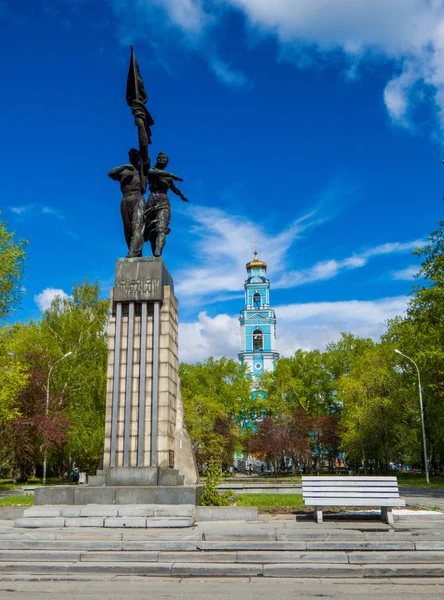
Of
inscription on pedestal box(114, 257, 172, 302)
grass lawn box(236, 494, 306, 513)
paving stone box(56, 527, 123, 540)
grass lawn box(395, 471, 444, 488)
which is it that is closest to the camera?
paving stone box(56, 527, 123, 540)

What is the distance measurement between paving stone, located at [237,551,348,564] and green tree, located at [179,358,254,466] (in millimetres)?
37227

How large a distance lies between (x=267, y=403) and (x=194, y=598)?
47869 mm

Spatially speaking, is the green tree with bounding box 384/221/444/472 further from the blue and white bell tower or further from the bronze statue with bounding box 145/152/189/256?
the blue and white bell tower

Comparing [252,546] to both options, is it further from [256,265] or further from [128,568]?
[256,265]

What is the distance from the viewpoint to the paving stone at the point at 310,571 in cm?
707

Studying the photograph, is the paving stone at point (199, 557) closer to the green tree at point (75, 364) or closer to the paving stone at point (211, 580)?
the paving stone at point (211, 580)

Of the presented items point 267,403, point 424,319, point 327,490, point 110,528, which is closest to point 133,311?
point 110,528

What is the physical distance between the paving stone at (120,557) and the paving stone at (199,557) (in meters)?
0.15

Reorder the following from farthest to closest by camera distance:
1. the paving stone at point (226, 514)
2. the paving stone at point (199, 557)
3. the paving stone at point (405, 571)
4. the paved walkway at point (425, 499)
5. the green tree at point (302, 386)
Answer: the green tree at point (302, 386) → the paved walkway at point (425, 499) → the paving stone at point (226, 514) → the paving stone at point (199, 557) → the paving stone at point (405, 571)

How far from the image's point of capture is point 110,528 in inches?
372

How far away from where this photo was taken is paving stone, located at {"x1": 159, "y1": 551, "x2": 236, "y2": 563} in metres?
7.55

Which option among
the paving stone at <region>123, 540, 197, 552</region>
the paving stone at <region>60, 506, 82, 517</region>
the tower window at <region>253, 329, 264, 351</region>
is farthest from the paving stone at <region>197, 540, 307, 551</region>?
the tower window at <region>253, 329, 264, 351</region>

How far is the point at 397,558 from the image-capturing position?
7449 mm

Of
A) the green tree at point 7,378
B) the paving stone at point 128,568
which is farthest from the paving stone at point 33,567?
the green tree at point 7,378
